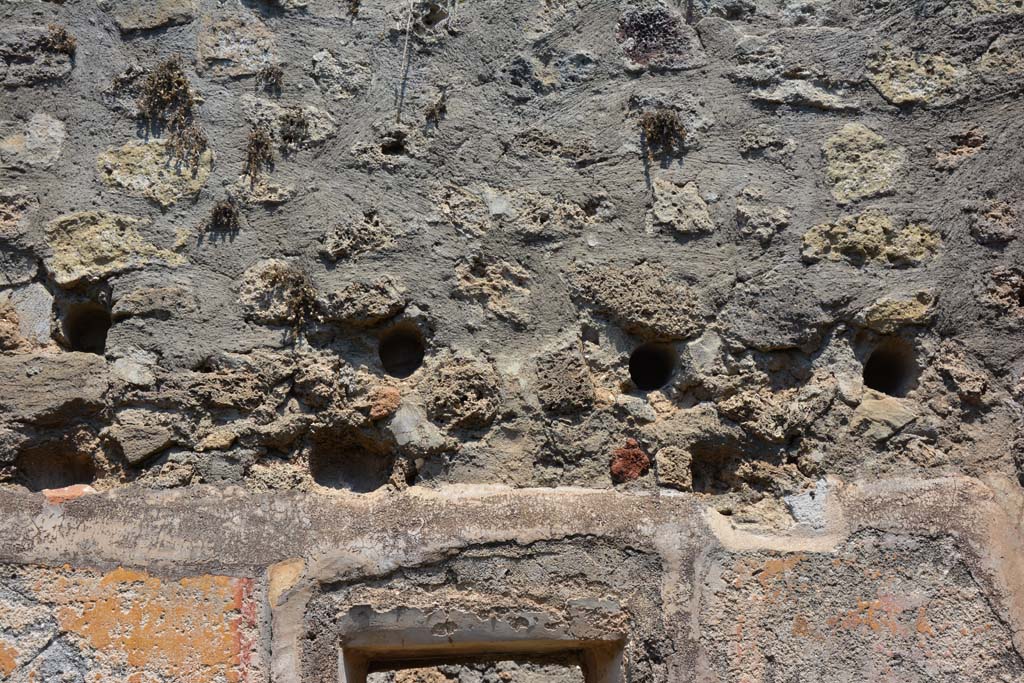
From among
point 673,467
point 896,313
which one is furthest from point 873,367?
point 673,467

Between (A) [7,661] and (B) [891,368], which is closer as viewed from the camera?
(A) [7,661]

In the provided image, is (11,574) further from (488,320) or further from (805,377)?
(805,377)

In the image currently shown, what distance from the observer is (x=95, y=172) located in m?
2.46

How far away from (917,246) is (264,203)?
1.54 m

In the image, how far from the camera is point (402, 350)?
2.45 meters

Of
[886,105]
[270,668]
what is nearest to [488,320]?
[270,668]

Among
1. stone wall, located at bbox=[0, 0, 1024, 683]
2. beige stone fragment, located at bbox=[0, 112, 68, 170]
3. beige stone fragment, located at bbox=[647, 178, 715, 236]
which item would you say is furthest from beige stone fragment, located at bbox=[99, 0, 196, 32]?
beige stone fragment, located at bbox=[647, 178, 715, 236]

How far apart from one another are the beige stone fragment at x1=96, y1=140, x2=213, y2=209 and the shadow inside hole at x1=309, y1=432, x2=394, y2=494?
0.68 metres

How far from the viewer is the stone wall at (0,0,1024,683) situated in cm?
217

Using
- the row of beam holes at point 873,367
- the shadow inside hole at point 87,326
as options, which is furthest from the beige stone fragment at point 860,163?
the shadow inside hole at point 87,326

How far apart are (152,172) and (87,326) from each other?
402 millimetres

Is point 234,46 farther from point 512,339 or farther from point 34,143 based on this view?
point 512,339

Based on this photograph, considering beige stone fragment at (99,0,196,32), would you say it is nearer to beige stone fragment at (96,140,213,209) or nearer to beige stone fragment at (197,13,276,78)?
beige stone fragment at (197,13,276,78)

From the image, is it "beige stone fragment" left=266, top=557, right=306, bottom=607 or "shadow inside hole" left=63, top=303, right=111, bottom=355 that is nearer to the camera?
"beige stone fragment" left=266, top=557, right=306, bottom=607
